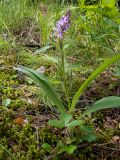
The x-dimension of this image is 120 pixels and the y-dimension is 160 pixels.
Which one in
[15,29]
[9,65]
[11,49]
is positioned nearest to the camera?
[9,65]

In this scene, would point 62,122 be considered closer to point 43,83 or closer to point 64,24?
point 43,83

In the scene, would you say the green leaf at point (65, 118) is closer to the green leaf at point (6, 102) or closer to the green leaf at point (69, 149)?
the green leaf at point (69, 149)

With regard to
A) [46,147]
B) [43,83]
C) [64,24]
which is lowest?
[46,147]

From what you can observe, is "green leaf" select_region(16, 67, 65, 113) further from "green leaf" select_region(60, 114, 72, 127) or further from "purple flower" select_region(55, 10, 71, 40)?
"purple flower" select_region(55, 10, 71, 40)

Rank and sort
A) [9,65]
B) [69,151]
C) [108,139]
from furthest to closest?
[9,65] < [108,139] < [69,151]

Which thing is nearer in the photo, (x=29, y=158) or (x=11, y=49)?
(x=29, y=158)

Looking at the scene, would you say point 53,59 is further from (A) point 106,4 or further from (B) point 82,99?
(A) point 106,4

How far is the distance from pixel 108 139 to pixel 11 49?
1121mm

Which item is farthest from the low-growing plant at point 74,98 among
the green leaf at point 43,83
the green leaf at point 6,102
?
the green leaf at point 6,102

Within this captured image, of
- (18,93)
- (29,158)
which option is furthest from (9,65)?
(29,158)

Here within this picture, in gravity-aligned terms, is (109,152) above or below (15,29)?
below

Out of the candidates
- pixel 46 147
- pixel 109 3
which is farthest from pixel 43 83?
pixel 109 3

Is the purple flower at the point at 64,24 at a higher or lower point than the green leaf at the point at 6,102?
higher

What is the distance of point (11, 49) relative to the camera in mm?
2238
